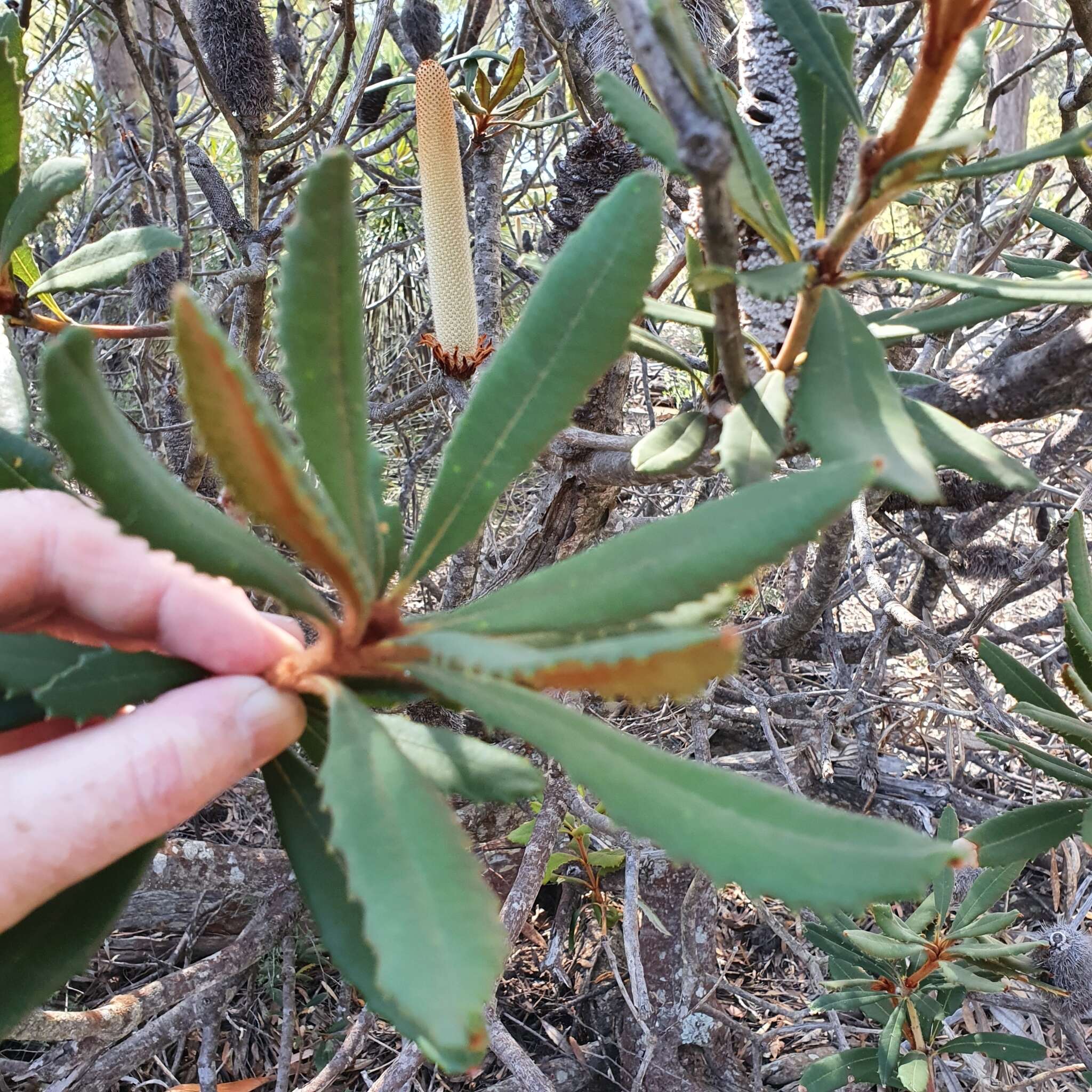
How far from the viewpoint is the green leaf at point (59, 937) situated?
0.53 meters

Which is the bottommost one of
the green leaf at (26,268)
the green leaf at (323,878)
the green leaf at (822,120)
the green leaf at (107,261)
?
the green leaf at (323,878)

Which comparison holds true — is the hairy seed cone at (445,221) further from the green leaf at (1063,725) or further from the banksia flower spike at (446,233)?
the green leaf at (1063,725)

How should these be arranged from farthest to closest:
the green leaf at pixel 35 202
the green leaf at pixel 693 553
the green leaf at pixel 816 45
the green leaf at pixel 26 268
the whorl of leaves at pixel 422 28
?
the whorl of leaves at pixel 422 28, the green leaf at pixel 26 268, the green leaf at pixel 35 202, the green leaf at pixel 816 45, the green leaf at pixel 693 553

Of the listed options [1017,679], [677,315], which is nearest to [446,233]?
[677,315]

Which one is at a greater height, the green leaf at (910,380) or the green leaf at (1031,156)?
the green leaf at (1031,156)

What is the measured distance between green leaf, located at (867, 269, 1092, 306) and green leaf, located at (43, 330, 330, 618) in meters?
0.45

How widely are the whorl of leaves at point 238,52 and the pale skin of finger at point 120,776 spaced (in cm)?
107

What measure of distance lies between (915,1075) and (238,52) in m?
1.66

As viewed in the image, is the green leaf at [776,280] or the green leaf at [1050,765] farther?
the green leaf at [1050,765]

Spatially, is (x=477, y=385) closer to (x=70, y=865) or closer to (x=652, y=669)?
(x=652, y=669)

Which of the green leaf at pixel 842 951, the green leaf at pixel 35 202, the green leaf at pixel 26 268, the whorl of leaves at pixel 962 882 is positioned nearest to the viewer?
the green leaf at pixel 35 202

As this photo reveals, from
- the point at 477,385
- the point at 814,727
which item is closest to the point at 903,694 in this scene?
the point at 814,727

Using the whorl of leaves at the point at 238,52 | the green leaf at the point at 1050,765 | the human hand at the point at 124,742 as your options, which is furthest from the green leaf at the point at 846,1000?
the whorl of leaves at the point at 238,52

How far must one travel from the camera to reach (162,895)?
1445 mm
